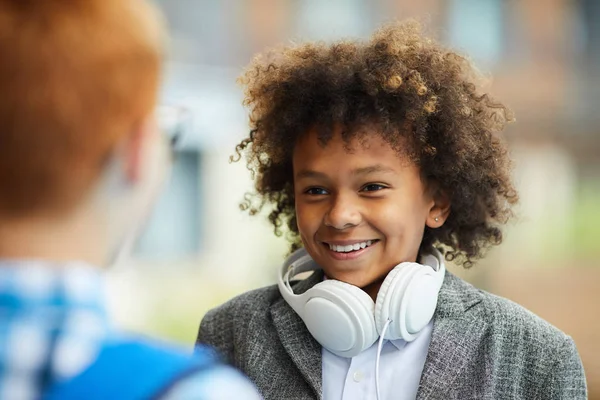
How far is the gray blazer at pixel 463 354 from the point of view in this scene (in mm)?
2098

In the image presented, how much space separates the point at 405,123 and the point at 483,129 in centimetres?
32

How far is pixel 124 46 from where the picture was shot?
1.12 m

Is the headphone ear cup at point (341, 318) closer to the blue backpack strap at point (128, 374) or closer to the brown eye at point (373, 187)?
the brown eye at point (373, 187)

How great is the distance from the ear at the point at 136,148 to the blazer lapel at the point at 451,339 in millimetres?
1156

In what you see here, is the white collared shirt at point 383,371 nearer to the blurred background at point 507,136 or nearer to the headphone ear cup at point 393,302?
the headphone ear cup at point 393,302

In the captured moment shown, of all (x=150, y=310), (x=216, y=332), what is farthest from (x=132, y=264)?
(x=216, y=332)

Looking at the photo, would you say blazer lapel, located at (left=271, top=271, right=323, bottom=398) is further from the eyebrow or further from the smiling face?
the eyebrow

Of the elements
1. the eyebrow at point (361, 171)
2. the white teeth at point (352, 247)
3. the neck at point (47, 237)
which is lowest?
the white teeth at point (352, 247)

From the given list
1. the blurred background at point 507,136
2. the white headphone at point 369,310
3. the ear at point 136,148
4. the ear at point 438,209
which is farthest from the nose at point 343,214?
the blurred background at point 507,136

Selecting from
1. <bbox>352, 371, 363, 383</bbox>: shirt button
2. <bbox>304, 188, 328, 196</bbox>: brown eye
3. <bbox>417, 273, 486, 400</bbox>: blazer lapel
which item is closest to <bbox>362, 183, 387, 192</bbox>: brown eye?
<bbox>304, 188, 328, 196</bbox>: brown eye

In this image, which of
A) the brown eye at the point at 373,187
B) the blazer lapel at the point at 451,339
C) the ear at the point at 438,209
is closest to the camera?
the blazer lapel at the point at 451,339

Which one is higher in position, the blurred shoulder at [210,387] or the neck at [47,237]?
the neck at [47,237]

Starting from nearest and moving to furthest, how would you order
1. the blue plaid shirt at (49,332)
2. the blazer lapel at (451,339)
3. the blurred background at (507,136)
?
the blue plaid shirt at (49,332)
the blazer lapel at (451,339)
the blurred background at (507,136)

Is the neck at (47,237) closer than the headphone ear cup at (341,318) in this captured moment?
Yes
